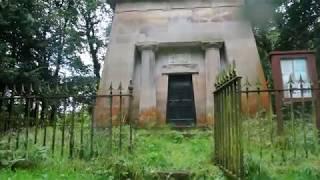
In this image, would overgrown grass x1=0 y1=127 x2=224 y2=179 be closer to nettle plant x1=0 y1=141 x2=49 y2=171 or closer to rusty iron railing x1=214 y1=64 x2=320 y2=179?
nettle plant x1=0 y1=141 x2=49 y2=171

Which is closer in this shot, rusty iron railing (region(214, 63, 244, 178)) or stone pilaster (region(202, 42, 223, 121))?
rusty iron railing (region(214, 63, 244, 178))

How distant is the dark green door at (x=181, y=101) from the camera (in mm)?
12359

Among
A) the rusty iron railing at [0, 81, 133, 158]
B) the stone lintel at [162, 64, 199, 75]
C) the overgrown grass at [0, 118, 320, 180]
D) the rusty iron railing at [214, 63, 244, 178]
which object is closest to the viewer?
the rusty iron railing at [214, 63, 244, 178]

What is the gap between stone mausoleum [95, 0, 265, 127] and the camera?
12.2 meters

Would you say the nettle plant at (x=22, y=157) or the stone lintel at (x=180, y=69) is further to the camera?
the stone lintel at (x=180, y=69)

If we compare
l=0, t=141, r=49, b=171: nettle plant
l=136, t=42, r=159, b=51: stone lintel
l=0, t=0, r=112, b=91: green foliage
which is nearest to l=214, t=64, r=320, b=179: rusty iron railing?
l=0, t=141, r=49, b=171: nettle plant

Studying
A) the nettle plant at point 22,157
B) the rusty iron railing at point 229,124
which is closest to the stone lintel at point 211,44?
the rusty iron railing at point 229,124

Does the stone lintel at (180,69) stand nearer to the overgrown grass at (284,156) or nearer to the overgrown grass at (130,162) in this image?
the overgrown grass at (130,162)

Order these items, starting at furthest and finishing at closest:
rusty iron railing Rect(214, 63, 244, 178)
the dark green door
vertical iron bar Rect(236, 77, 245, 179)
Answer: the dark green door
rusty iron railing Rect(214, 63, 244, 178)
vertical iron bar Rect(236, 77, 245, 179)

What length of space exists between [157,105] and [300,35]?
18.2 ft

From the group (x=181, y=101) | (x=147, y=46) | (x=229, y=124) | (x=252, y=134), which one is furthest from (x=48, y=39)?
(x=229, y=124)

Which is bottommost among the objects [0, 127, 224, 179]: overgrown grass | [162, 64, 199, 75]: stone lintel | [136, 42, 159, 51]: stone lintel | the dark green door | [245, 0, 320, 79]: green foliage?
[0, 127, 224, 179]: overgrown grass

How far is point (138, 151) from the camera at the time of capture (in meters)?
7.57

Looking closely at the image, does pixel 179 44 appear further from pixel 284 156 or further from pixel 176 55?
pixel 284 156
